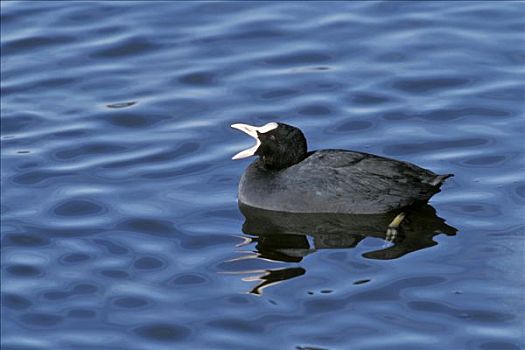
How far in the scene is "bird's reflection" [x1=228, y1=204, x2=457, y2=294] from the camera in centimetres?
1162

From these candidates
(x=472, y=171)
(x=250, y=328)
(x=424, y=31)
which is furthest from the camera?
(x=424, y=31)

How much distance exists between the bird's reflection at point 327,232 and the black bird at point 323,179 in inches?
3.2

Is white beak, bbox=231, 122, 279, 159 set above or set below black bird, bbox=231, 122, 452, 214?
above

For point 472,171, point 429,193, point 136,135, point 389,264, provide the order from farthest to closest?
point 136,135 → point 472,171 → point 429,193 → point 389,264

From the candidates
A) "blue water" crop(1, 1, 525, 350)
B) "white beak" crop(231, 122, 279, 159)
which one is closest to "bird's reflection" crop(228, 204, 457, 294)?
"blue water" crop(1, 1, 525, 350)

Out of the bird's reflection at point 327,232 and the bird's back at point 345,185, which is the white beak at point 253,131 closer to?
the bird's back at point 345,185

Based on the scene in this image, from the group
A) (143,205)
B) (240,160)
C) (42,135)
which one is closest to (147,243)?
(143,205)

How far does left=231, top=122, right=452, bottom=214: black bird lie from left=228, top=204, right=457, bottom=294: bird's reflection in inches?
3.2

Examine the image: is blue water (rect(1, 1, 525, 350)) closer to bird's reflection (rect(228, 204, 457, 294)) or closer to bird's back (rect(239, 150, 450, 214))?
bird's reflection (rect(228, 204, 457, 294))

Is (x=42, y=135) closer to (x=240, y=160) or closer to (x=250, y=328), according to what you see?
(x=240, y=160)

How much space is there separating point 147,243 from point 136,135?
2512 mm

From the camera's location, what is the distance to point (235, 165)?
13539 millimetres

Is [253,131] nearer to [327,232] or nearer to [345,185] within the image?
[345,185]

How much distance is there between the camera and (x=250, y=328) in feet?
34.4
